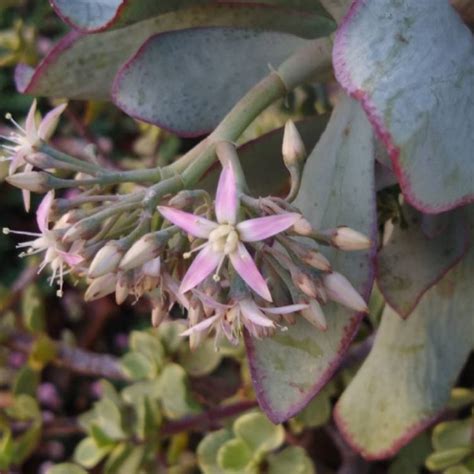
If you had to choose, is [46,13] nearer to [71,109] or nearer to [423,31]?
[71,109]

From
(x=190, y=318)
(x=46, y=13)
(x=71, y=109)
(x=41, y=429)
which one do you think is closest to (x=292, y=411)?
(x=190, y=318)

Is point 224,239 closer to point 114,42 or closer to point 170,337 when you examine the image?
point 114,42

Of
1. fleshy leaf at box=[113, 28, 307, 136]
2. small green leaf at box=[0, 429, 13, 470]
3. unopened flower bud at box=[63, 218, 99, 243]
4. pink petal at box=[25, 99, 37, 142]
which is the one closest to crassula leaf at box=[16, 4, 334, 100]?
fleshy leaf at box=[113, 28, 307, 136]

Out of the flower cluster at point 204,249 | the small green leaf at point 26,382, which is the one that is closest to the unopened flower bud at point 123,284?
the flower cluster at point 204,249

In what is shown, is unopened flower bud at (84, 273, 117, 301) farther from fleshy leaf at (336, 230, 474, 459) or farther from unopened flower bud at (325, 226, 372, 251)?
fleshy leaf at (336, 230, 474, 459)

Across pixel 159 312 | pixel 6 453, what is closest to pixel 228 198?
pixel 159 312

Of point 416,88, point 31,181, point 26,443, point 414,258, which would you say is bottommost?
point 26,443

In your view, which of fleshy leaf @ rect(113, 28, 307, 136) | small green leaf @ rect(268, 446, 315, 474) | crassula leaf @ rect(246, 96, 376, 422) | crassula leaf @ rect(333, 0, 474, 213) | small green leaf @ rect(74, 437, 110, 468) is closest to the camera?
crassula leaf @ rect(333, 0, 474, 213)
